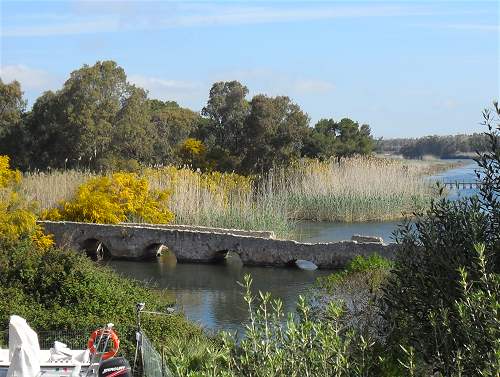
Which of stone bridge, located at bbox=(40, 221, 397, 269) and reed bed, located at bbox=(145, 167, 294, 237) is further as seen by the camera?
reed bed, located at bbox=(145, 167, 294, 237)

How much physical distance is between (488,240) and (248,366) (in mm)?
2353

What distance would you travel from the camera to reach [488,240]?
7.48 meters

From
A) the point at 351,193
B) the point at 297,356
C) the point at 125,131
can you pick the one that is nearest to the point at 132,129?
the point at 125,131

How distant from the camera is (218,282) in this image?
2777 cm

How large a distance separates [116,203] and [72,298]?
1898cm

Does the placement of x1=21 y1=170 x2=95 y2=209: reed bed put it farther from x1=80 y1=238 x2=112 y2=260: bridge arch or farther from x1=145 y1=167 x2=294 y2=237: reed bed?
x1=80 y1=238 x2=112 y2=260: bridge arch

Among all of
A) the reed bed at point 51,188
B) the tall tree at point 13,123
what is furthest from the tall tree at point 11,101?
the reed bed at point 51,188

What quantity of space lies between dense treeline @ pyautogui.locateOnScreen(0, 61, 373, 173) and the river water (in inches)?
613

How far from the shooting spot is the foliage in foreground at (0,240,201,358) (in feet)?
49.3

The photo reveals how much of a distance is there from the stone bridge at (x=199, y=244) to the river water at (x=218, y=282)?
0.47 metres

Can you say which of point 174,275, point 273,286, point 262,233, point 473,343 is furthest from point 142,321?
point 262,233

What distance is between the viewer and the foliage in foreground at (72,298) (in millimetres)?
15016

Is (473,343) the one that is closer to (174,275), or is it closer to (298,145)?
(174,275)

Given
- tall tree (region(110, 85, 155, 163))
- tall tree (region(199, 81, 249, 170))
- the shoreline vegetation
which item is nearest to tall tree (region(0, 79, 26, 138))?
tall tree (region(110, 85, 155, 163))
